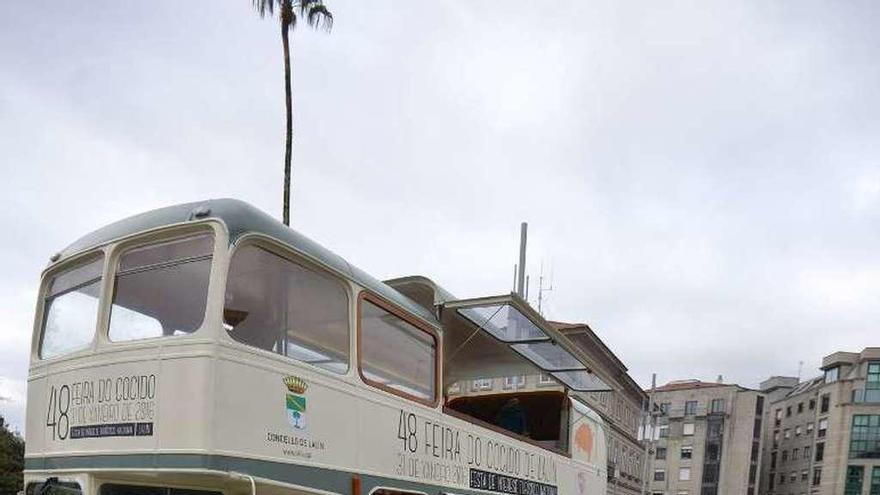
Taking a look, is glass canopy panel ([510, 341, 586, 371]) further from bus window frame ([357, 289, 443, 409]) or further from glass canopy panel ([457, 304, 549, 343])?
bus window frame ([357, 289, 443, 409])

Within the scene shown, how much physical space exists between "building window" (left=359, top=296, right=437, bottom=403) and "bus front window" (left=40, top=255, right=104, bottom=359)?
214 centimetres

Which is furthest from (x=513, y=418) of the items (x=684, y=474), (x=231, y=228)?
(x=684, y=474)

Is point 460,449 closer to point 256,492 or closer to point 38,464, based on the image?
point 256,492

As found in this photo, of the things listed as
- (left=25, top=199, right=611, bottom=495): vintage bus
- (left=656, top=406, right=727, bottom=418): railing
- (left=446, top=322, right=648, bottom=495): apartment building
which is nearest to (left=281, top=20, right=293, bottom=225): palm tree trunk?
(left=25, top=199, right=611, bottom=495): vintage bus

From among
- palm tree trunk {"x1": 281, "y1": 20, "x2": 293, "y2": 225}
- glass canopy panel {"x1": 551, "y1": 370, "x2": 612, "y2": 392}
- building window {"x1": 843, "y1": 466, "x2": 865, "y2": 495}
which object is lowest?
building window {"x1": 843, "y1": 466, "x2": 865, "y2": 495}

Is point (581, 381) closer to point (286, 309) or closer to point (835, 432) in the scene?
point (286, 309)

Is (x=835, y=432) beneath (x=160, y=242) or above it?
beneath

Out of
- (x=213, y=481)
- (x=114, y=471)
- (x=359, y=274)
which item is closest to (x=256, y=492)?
(x=213, y=481)

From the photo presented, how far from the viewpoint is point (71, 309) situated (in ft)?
22.1

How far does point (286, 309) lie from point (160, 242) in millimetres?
1064

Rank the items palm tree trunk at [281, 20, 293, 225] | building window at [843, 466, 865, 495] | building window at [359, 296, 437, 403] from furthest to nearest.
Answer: building window at [843, 466, 865, 495]
palm tree trunk at [281, 20, 293, 225]
building window at [359, 296, 437, 403]

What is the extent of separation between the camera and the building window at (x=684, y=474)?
102562mm

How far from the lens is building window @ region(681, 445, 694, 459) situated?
104m

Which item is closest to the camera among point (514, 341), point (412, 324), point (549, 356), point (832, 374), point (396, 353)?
point (396, 353)
